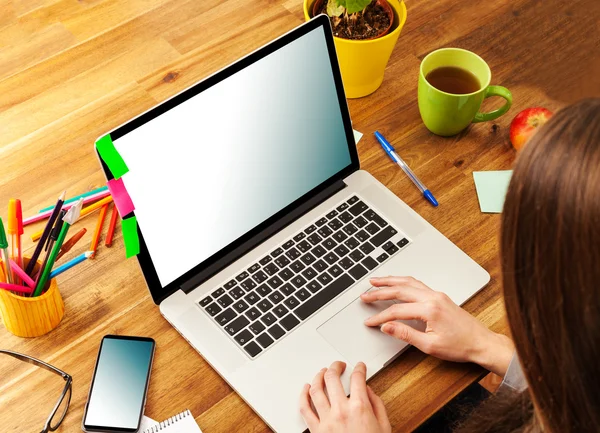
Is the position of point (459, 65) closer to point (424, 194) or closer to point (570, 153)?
point (424, 194)

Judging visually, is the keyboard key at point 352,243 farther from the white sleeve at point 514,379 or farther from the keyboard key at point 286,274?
the white sleeve at point 514,379

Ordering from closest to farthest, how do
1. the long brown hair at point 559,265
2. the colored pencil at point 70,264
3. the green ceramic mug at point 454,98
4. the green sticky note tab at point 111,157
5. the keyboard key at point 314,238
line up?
the long brown hair at point 559,265, the green sticky note tab at point 111,157, the colored pencil at point 70,264, the keyboard key at point 314,238, the green ceramic mug at point 454,98

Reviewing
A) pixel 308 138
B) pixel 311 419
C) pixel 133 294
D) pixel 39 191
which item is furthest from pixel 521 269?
pixel 39 191

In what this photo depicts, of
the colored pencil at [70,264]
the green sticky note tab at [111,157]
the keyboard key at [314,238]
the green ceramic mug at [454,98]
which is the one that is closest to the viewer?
the green sticky note tab at [111,157]

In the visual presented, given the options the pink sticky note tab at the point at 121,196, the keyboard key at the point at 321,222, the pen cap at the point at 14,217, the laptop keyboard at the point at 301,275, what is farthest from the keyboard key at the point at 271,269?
the pen cap at the point at 14,217

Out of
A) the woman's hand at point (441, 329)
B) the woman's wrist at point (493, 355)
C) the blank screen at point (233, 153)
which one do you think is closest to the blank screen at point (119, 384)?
the blank screen at point (233, 153)

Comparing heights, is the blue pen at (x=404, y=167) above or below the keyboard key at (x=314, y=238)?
below

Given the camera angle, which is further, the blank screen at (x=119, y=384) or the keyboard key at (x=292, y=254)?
the keyboard key at (x=292, y=254)

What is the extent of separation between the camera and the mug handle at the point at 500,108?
118cm

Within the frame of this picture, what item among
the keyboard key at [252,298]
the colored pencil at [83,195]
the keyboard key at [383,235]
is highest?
the colored pencil at [83,195]

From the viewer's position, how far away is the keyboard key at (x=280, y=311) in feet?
3.21

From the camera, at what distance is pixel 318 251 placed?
104cm

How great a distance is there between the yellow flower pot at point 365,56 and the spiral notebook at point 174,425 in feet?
2.06

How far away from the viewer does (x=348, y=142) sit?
1.12 metres
